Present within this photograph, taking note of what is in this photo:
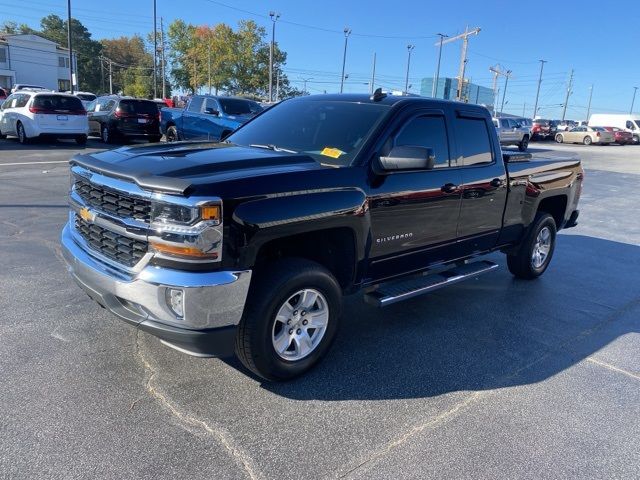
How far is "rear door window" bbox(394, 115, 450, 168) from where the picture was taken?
418 cm

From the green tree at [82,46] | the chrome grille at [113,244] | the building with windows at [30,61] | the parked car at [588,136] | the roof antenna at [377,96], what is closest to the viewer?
the chrome grille at [113,244]

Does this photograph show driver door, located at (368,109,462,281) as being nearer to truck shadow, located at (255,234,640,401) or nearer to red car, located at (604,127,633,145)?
truck shadow, located at (255,234,640,401)

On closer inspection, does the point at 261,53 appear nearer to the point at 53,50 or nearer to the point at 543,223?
the point at 53,50

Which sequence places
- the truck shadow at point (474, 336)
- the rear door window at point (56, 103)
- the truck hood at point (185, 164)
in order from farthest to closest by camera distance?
the rear door window at point (56, 103) < the truck shadow at point (474, 336) < the truck hood at point (185, 164)

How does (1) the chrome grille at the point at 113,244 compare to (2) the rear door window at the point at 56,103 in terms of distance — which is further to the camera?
(2) the rear door window at the point at 56,103

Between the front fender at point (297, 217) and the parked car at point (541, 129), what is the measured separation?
137ft

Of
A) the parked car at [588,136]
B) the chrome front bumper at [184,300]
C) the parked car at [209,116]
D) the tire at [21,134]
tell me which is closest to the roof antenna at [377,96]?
the chrome front bumper at [184,300]

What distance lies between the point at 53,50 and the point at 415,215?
287ft

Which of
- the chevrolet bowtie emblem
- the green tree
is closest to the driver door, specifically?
the chevrolet bowtie emblem

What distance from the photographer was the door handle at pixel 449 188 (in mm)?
4375

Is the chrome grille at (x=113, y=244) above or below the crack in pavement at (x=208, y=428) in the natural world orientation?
above

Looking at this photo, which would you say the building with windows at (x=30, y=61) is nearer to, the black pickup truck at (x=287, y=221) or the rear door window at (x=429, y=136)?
the black pickup truck at (x=287, y=221)

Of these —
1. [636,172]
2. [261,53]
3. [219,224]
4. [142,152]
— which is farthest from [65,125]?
[261,53]

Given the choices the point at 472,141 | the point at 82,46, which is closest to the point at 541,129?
the point at 472,141
